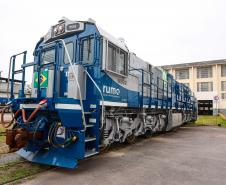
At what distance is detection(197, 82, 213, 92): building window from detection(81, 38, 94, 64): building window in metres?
37.5

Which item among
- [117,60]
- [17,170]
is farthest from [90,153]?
[117,60]

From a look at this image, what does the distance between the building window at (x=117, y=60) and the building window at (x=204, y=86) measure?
36.2m

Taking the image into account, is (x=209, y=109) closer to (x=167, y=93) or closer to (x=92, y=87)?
(x=167, y=93)

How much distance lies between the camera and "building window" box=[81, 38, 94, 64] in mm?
5629

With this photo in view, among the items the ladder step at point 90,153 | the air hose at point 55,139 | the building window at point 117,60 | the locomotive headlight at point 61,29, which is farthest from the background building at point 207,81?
the air hose at point 55,139

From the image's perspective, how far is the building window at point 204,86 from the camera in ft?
128

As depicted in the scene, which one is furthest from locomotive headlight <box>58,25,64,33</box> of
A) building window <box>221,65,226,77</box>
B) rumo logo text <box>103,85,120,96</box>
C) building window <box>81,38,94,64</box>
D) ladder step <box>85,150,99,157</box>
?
building window <box>221,65,226,77</box>

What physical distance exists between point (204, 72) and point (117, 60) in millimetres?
37475

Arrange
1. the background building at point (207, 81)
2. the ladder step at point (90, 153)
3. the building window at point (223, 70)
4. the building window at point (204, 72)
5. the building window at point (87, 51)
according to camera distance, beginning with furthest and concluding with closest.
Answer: the building window at point (204, 72), the building window at point (223, 70), the background building at point (207, 81), the building window at point (87, 51), the ladder step at point (90, 153)

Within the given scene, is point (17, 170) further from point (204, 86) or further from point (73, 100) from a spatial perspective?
point (204, 86)

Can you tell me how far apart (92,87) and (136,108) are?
2994 millimetres

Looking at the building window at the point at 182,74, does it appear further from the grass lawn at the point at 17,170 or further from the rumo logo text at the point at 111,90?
the grass lawn at the point at 17,170

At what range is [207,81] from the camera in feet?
129

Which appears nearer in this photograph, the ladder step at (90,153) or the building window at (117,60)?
the ladder step at (90,153)
